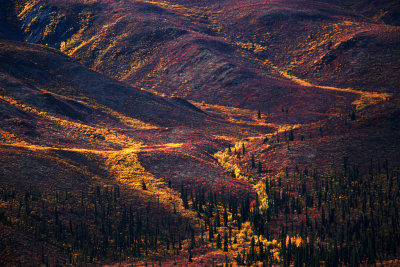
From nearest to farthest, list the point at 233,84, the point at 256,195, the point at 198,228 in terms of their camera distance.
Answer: the point at 198,228 → the point at 256,195 → the point at 233,84

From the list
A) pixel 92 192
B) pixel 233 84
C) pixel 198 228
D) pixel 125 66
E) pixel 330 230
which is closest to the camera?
pixel 330 230

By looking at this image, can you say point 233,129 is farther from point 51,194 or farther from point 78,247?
point 78,247

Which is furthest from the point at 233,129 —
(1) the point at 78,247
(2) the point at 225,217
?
(1) the point at 78,247

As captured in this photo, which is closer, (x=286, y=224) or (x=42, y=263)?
(x=42, y=263)

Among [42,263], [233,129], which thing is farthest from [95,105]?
[42,263]

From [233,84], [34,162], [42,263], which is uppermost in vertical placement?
[233,84]

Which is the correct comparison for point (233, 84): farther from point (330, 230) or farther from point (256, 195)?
point (330, 230)

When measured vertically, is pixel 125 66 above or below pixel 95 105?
above
